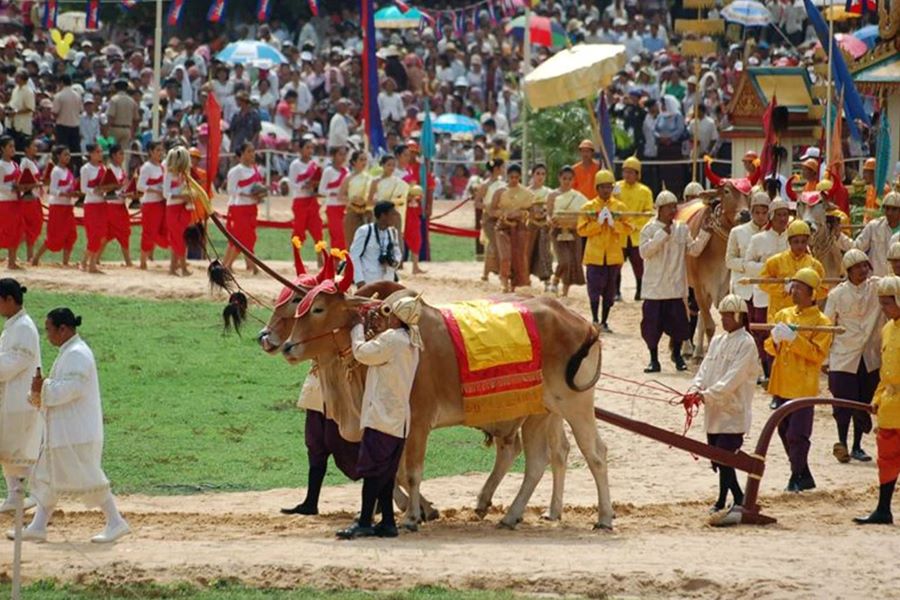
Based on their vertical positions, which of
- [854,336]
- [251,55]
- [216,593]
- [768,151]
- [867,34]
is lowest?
[216,593]

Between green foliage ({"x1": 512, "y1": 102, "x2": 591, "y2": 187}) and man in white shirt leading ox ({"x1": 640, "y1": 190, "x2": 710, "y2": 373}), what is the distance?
38.4ft

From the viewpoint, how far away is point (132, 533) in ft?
44.9

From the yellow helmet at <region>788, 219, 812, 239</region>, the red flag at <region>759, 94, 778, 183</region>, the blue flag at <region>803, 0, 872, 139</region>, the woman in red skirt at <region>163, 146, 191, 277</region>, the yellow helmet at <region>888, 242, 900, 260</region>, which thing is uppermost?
the blue flag at <region>803, 0, 872, 139</region>

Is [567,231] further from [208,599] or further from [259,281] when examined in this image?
[208,599]

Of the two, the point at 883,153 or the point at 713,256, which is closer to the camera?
the point at 713,256

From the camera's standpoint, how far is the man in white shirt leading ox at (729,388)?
48.4 feet

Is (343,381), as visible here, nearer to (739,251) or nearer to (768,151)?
(739,251)

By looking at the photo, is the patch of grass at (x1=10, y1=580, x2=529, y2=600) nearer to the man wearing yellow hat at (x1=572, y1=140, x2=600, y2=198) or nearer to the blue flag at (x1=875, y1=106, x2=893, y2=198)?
the blue flag at (x1=875, y1=106, x2=893, y2=198)

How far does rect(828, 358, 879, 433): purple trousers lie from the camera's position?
1705cm

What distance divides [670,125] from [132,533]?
21.7 meters

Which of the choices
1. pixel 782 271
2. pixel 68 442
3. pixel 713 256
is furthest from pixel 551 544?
pixel 713 256

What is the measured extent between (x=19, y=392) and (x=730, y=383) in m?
5.02

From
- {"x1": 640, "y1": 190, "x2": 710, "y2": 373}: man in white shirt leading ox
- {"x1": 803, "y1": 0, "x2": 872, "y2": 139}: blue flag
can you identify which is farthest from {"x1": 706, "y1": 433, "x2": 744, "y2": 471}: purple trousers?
{"x1": 803, "y1": 0, "x2": 872, "y2": 139}: blue flag

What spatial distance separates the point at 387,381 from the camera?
1362 cm
